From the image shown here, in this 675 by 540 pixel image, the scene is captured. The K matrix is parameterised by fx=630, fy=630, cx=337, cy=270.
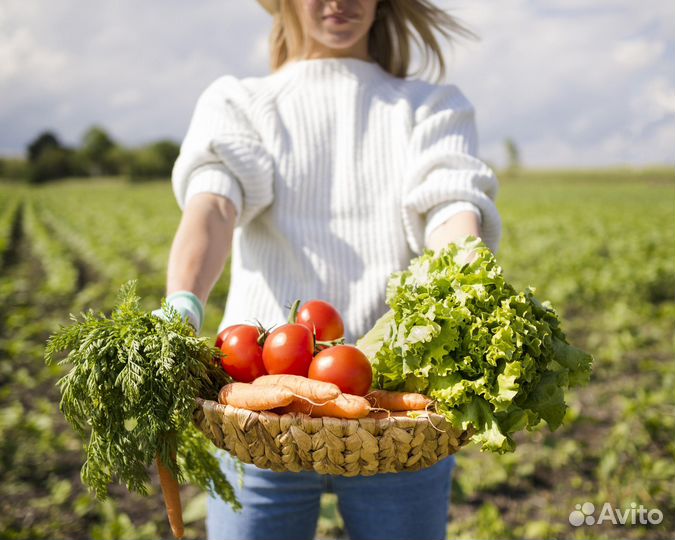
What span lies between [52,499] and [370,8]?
3.53m

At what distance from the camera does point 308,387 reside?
1.69 meters

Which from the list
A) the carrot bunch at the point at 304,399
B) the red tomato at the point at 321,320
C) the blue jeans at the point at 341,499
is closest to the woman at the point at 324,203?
the blue jeans at the point at 341,499

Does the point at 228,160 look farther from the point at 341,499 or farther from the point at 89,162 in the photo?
the point at 89,162

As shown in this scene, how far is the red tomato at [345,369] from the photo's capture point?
1.73m

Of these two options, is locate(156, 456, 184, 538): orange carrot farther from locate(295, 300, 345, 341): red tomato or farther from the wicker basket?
locate(295, 300, 345, 341): red tomato

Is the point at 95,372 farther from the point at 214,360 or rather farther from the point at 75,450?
the point at 75,450

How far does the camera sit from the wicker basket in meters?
1.55

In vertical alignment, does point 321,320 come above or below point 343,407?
above

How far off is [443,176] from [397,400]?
2.70 feet

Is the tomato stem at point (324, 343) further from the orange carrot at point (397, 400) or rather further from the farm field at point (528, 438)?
the farm field at point (528, 438)

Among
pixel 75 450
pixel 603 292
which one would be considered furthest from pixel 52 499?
pixel 603 292

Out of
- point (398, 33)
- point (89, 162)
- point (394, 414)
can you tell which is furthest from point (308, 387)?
point (89, 162)

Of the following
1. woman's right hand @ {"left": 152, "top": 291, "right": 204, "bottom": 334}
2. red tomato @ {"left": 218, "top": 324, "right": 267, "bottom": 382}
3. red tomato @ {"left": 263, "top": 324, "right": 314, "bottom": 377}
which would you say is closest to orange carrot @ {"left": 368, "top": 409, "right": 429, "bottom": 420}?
red tomato @ {"left": 263, "top": 324, "right": 314, "bottom": 377}

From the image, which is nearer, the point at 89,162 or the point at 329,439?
the point at 329,439
